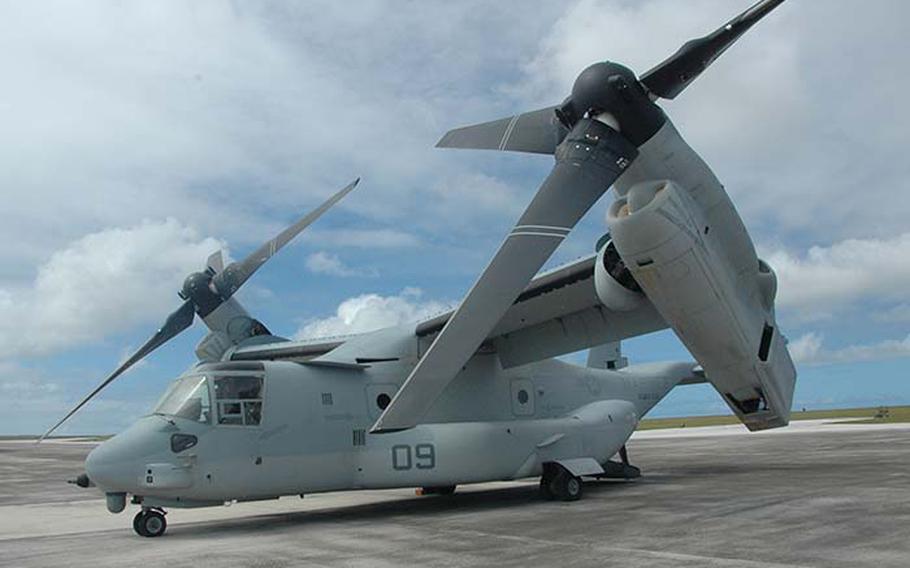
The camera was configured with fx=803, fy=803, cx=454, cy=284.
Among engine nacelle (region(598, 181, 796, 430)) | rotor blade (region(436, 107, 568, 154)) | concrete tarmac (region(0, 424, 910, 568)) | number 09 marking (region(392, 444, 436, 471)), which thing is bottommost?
concrete tarmac (region(0, 424, 910, 568))

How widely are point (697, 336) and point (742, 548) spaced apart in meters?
4.01

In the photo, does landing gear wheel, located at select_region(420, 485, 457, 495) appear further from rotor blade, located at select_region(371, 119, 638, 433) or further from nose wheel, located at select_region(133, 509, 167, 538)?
rotor blade, located at select_region(371, 119, 638, 433)

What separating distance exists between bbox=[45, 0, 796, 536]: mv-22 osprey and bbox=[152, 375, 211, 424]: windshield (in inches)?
1.5

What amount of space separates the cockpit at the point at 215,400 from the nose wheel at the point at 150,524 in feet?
4.92

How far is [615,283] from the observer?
1220 cm

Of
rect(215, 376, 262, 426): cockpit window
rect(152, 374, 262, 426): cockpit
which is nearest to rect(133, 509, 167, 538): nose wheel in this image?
rect(152, 374, 262, 426): cockpit

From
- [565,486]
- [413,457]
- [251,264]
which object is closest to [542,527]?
[413,457]

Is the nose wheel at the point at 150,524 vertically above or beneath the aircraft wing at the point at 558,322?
beneath

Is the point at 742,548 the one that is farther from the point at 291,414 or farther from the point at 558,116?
the point at 291,414

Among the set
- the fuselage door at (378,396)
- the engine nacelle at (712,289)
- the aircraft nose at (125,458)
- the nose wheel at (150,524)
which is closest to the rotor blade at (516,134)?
the engine nacelle at (712,289)

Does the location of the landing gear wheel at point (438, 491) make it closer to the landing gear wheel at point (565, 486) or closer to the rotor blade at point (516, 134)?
the landing gear wheel at point (565, 486)

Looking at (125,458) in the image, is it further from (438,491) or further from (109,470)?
(438,491)

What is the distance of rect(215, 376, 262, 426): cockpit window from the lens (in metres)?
12.8

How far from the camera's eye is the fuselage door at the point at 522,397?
1622 centimetres
